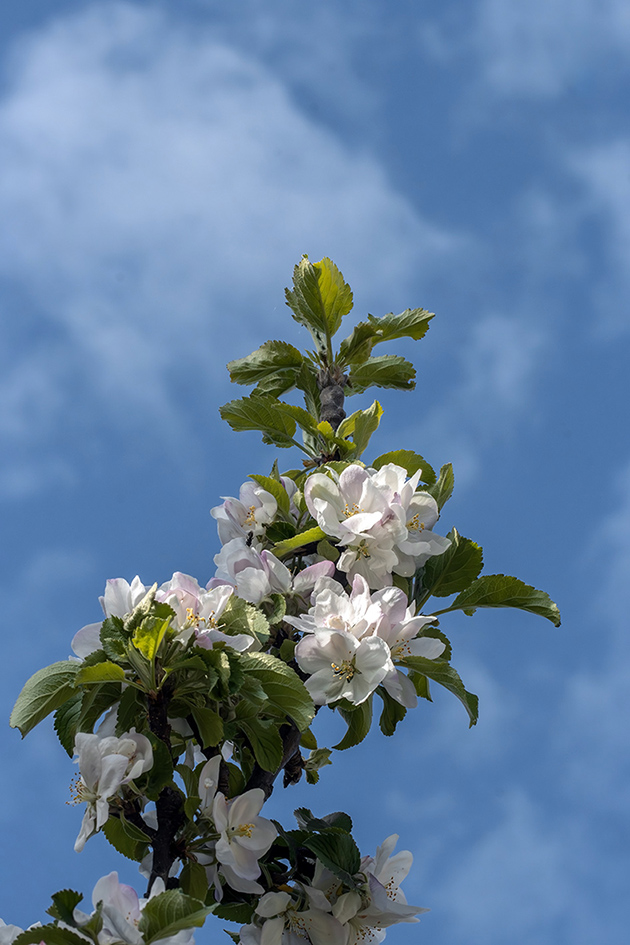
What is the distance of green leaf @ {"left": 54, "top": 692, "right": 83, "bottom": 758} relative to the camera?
211 cm

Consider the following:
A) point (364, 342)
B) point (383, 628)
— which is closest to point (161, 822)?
point (383, 628)

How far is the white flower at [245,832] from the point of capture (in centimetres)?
196

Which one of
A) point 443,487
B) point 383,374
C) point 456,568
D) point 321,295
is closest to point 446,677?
point 456,568

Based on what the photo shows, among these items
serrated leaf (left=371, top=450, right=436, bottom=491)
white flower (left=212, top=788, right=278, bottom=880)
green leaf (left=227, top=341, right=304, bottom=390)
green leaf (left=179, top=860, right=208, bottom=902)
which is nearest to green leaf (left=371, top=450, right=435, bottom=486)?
serrated leaf (left=371, top=450, right=436, bottom=491)

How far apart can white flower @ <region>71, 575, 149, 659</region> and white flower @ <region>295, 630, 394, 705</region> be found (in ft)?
1.40

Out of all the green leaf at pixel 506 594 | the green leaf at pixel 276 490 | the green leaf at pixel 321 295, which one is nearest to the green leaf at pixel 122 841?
the green leaf at pixel 276 490

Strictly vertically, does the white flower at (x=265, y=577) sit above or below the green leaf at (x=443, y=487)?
below

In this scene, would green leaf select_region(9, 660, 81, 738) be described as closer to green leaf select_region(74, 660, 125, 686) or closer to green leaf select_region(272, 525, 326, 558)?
green leaf select_region(74, 660, 125, 686)

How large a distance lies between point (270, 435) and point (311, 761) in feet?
3.78

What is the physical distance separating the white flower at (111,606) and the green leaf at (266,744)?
1.33 ft

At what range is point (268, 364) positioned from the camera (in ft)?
10.9

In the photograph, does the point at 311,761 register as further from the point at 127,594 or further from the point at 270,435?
the point at 270,435

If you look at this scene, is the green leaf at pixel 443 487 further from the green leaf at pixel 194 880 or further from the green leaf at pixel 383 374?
the green leaf at pixel 194 880

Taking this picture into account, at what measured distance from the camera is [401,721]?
8.27 feet
